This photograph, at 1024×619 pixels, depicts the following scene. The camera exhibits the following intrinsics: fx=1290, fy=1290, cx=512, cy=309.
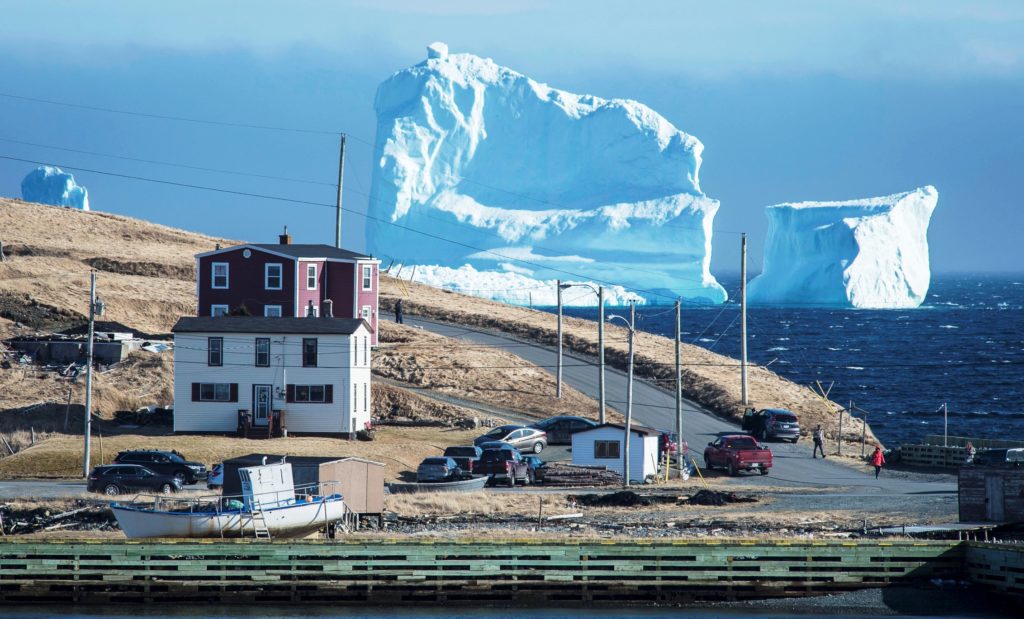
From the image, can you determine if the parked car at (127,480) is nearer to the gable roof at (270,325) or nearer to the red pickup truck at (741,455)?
the gable roof at (270,325)

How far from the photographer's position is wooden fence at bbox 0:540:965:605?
98.2 ft

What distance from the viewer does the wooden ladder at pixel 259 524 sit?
32344 mm

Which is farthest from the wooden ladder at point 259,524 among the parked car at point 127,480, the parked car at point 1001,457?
the parked car at point 1001,457

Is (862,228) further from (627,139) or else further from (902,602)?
(902,602)

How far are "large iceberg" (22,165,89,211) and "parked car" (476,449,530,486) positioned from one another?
142045 mm

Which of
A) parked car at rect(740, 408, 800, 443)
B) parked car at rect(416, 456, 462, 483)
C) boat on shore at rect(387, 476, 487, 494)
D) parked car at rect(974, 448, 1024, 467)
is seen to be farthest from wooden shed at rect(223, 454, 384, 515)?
parked car at rect(740, 408, 800, 443)

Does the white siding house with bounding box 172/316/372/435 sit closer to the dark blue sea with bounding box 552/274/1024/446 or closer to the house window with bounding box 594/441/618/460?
the house window with bounding box 594/441/618/460

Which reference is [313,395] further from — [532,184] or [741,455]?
[532,184]

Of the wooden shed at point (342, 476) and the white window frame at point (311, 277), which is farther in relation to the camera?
the white window frame at point (311, 277)

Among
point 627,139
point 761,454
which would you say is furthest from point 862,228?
point 761,454

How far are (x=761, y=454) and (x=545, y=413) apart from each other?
15.5 meters

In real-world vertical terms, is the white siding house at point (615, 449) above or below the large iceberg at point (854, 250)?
below

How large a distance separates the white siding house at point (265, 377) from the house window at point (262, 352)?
1.7 inches

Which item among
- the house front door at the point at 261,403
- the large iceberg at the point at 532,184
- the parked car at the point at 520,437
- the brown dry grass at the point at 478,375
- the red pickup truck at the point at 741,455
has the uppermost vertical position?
the large iceberg at the point at 532,184
